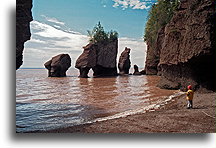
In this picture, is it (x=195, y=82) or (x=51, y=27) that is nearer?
(x=51, y=27)

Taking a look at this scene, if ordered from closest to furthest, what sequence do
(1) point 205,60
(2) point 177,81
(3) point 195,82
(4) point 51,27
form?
(4) point 51,27 < (1) point 205,60 < (3) point 195,82 < (2) point 177,81

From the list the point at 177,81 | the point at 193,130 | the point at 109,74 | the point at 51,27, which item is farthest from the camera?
A: the point at 109,74

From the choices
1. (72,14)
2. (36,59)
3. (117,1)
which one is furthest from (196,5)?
(36,59)

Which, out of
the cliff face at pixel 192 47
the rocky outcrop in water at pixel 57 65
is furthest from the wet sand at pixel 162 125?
the rocky outcrop in water at pixel 57 65

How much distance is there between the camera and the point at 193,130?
366 cm

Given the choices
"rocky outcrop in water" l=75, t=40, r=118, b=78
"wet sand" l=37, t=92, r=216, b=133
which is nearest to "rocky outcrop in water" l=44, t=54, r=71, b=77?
"rocky outcrop in water" l=75, t=40, r=118, b=78

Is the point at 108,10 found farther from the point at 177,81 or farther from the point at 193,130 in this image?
the point at 177,81

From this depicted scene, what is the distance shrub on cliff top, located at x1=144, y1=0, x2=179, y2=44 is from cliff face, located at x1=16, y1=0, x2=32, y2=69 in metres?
10.0

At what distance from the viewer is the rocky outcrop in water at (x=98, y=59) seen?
2368 cm

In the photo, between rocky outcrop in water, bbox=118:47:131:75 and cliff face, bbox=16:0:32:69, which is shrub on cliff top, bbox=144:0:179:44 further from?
rocky outcrop in water, bbox=118:47:131:75

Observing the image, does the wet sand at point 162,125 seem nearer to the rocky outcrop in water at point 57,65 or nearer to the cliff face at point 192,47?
the cliff face at point 192,47

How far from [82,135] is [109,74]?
2345cm

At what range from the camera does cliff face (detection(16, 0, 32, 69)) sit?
434 cm

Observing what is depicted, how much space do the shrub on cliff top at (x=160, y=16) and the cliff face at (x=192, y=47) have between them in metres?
4.10
